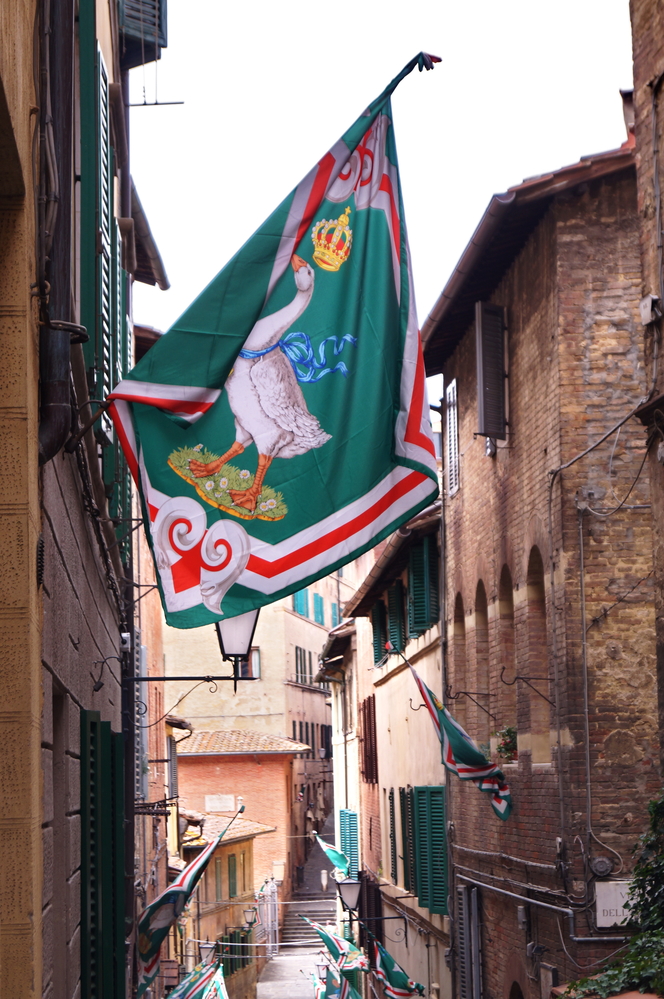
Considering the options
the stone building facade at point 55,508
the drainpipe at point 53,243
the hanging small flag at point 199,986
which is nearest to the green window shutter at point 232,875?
the hanging small flag at point 199,986

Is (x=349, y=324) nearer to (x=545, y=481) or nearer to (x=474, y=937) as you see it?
(x=545, y=481)

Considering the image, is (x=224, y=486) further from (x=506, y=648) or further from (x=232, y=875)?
(x=232, y=875)

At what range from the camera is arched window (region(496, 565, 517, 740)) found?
15992mm

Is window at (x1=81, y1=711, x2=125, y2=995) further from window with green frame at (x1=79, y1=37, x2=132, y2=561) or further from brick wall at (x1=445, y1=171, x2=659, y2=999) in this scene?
brick wall at (x1=445, y1=171, x2=659, y2=999)

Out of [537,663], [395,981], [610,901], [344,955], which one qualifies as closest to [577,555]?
[537,663]

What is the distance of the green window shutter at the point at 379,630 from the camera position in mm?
27891

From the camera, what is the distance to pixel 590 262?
43.8 ft

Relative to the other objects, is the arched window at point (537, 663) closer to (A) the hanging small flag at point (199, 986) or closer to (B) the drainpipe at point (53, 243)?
(A) the hanging small flag at point (199, 986)

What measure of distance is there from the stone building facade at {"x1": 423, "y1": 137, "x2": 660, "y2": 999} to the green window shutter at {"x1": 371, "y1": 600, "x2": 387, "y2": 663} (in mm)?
11841

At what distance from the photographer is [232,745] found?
49.2 meters

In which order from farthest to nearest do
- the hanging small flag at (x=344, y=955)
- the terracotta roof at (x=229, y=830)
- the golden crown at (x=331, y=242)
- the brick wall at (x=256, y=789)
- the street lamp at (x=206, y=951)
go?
the brick wall at (x=256, y=789) → the terracotta roof at (x=229, y=830) → the street lamp at (x=206, y=951) → the hanging small flag at (x=344, y=955) → the golden crown at (x=331, y=242)

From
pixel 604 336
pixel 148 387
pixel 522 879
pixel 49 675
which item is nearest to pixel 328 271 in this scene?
pixel 148 387

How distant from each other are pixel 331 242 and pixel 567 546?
7.50m

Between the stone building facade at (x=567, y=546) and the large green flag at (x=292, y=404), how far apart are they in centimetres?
614
